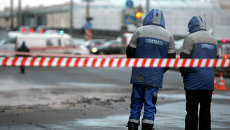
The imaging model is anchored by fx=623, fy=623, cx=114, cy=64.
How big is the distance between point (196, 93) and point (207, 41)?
719mm

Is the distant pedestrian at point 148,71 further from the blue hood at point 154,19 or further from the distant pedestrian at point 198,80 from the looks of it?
the distant pedestrian at point 198,80

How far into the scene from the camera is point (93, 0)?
11431cm

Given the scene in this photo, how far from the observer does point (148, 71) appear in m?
8.16

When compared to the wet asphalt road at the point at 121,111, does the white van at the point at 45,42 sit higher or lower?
lower

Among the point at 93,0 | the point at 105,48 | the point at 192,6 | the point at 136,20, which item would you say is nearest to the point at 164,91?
the point at 136,20

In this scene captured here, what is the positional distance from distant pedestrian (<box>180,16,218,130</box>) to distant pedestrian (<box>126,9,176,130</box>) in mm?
347

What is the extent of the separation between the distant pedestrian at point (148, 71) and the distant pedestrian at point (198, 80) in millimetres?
347

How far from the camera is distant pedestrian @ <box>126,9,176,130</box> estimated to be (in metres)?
8.09

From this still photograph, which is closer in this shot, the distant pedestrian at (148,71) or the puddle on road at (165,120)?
the distant pedestrian at (148,71)

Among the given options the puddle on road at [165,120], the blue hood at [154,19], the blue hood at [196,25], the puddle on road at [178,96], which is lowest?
the puddle on road at [178,96]

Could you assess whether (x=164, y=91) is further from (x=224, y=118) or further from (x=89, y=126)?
(x=89, y=126)

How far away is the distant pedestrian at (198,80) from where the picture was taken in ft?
27.4

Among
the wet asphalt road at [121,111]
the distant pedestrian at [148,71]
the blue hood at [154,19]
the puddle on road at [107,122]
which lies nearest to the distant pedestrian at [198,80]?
the distant pedestrian at [148,71]

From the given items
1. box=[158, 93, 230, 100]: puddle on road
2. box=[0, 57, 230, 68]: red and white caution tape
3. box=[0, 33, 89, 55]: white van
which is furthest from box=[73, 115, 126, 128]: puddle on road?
box=[0, 33, 89, 55]: white van
